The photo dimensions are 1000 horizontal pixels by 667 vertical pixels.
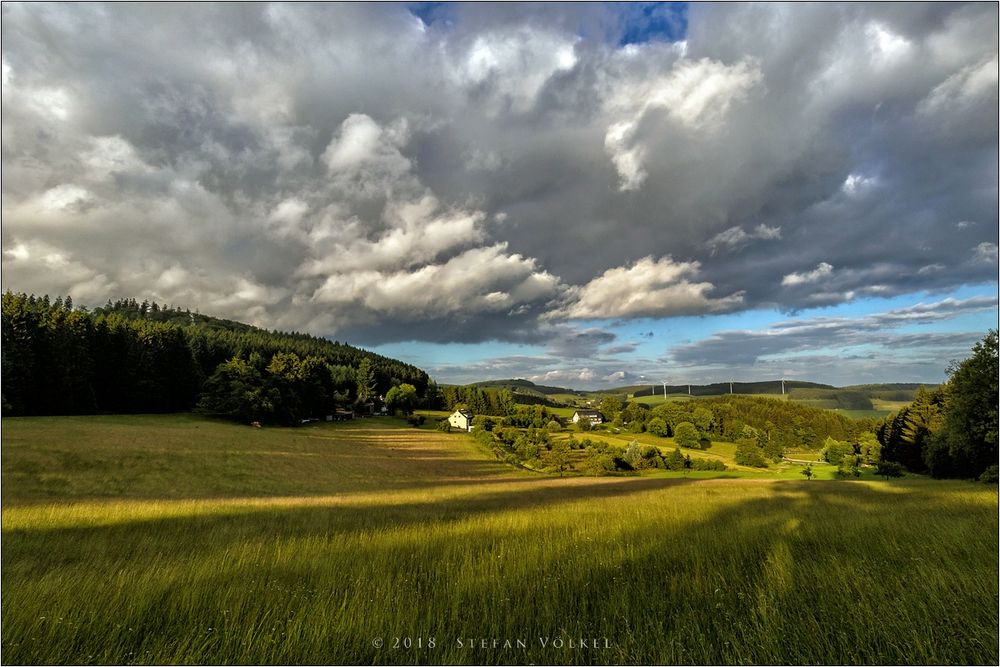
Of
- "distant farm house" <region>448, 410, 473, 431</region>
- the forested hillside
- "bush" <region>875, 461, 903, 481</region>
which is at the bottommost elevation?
"bush" <region>875, 461, 903, 481</region>

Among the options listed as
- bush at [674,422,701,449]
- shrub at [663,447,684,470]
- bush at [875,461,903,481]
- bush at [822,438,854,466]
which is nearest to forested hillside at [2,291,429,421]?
shrub at [663,447,684,470]

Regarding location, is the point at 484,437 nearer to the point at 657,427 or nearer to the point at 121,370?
the point at 657,427

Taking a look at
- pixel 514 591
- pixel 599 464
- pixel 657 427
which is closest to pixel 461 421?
pixel 599 464

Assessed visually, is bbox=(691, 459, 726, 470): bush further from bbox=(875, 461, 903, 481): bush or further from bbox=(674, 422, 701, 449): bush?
bbox=(875, 461, 903, 481): bush

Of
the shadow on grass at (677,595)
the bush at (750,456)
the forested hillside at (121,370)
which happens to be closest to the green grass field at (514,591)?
the shadow on grass at (677,595)

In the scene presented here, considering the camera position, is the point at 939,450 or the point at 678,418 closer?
the point at 939,450

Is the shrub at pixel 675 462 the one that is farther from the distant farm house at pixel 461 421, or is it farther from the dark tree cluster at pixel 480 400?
the dark tree cluster at pixel 480 400

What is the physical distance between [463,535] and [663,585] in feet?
11.5

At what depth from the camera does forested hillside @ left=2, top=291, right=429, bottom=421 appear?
62469mm

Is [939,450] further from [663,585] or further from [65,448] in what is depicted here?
[65,448]

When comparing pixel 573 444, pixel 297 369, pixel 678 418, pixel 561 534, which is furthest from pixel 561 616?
pixel 678 418

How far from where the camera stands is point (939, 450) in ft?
146

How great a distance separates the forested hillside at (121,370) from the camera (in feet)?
205

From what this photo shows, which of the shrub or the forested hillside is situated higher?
the forested hillside
